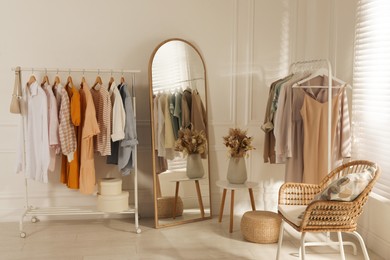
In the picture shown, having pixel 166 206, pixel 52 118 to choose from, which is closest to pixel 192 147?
pixel 166 206

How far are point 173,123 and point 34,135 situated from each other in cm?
122

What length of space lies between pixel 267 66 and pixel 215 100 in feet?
2.02

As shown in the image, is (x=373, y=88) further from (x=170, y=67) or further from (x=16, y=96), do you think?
(x=16, y=96)

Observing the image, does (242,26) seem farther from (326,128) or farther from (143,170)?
(143,170)

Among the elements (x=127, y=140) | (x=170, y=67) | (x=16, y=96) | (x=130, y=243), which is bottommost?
(x=130, y=243)

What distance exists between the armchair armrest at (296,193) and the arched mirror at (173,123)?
1299mm

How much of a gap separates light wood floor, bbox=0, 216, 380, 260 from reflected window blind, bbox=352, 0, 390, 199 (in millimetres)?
820

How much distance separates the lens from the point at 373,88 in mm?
3756

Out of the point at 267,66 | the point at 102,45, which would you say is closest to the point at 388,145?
the point at 267,66

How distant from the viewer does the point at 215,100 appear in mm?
4539

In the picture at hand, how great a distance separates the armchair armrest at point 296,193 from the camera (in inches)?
125

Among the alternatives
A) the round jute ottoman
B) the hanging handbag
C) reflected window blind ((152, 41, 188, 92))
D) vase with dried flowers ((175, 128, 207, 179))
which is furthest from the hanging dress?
the hanging handbag

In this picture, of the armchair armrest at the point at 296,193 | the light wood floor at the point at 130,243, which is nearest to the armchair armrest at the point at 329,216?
the armchair armrest at the point at 296,193

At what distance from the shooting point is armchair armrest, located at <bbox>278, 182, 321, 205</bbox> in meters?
3.19
